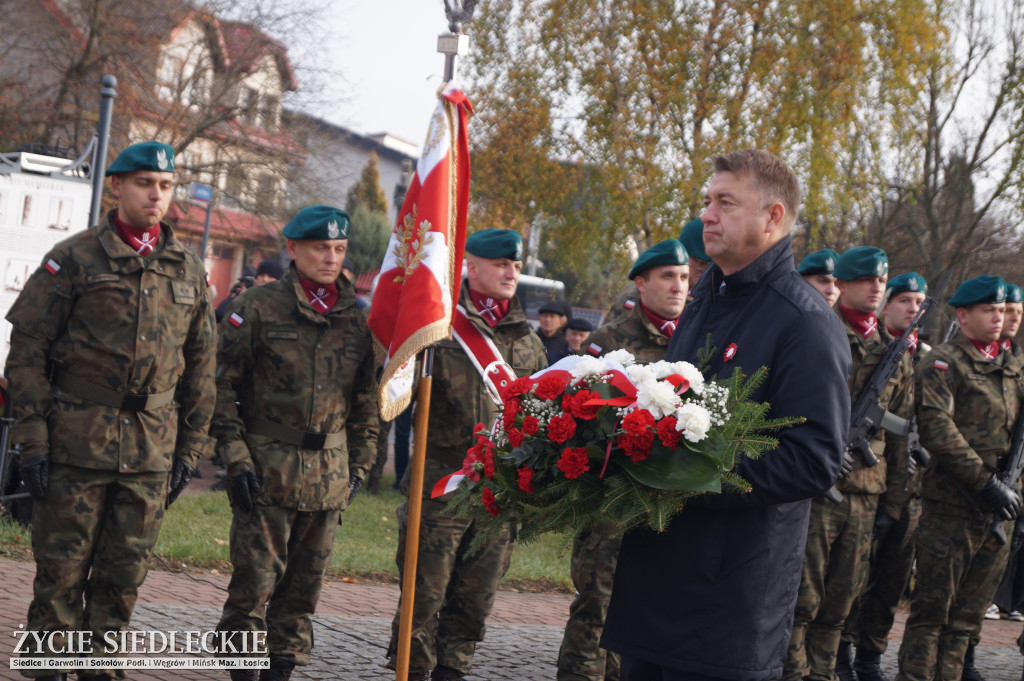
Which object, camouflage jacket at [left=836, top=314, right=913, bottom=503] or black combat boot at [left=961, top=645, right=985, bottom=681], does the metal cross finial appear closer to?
camouflage jacket at [left=836, top=314, right=913, bottom=503]

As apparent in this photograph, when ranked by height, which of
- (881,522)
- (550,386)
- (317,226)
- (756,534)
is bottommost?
(881,522)

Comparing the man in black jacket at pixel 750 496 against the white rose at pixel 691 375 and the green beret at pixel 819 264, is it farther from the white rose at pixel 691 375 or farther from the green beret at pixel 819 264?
the green beret at pixel 819 264

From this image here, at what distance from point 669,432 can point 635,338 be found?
310cm

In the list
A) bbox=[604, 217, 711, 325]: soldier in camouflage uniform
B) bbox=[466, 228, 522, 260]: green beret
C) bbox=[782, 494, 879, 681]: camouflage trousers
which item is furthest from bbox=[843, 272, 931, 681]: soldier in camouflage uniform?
bbox=[466, 228, 522, 260]: green beret

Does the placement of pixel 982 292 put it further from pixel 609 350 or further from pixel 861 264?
pixel 609 350

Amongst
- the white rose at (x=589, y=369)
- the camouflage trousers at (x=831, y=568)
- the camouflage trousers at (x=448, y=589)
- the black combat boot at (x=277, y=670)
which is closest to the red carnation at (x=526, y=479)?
the white rose at (x=589, y=369)

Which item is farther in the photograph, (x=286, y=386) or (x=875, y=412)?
(x=875, y=412)

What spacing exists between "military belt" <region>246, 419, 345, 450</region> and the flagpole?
0.67m

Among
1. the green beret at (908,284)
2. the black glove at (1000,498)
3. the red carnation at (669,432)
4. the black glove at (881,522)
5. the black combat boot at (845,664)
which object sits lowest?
the black combat boot at (845,664)

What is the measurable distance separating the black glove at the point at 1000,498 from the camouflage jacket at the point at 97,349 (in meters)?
4.89

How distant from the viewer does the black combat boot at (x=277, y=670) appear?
502 centimetres

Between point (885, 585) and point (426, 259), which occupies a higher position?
point (426, 259)

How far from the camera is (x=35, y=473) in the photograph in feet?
14.4

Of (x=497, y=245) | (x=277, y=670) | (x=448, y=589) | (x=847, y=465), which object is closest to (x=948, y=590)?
(x=847, y=465)
